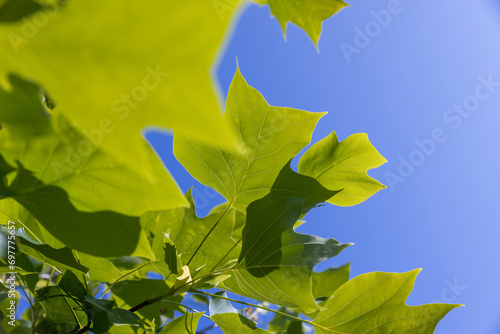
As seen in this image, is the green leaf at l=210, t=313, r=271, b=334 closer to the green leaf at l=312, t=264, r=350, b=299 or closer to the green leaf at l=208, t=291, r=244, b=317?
the green leaf at l=208, t=291, r=244, b=317

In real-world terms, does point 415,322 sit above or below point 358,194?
below

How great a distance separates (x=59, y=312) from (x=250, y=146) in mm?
469

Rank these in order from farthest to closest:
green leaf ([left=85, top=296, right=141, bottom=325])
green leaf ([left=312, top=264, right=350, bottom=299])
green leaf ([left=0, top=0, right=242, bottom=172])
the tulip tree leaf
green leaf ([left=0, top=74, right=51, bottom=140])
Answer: green leaf ([left=312, top=264, right=350, bottom=299]) → green leaf ([left=85, top=296, right=141, bottom=325]) → the tulip tree leaf → green leaf ([left=0, top=74, right=51, bottom=140]) → green leaf ([left=0, top=0, right=242, bottom=172])

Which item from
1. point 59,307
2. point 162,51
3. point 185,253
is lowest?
point 59,307

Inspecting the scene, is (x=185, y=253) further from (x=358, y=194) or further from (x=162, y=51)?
(x=162, y=51)

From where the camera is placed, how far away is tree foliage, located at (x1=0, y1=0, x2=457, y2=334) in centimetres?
25

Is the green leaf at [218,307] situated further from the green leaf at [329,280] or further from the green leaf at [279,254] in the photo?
the green leaf at [329,280]

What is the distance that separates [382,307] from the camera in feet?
2.47

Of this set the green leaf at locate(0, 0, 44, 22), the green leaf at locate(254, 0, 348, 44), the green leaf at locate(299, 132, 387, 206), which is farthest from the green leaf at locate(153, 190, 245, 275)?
the green leaf at locate(0, 0, 44, 22)

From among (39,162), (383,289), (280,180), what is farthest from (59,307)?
(383,289)

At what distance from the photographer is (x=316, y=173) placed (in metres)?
0.85

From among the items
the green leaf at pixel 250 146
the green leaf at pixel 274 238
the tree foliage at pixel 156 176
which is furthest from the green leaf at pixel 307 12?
the green leaf at pixel 274 238

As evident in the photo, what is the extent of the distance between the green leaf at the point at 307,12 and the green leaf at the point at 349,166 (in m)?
0.23

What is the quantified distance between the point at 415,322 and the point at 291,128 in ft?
1.38
